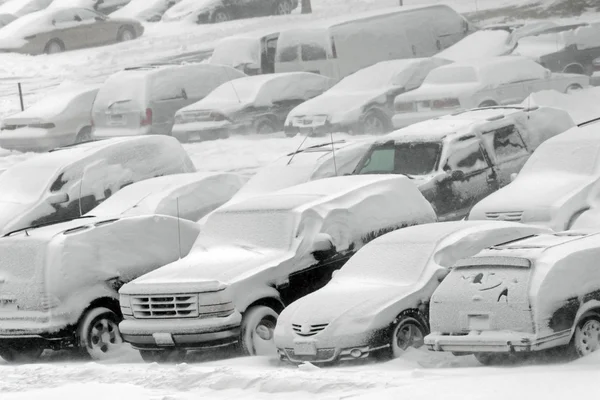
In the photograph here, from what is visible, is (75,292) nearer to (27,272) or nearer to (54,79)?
(27,272)

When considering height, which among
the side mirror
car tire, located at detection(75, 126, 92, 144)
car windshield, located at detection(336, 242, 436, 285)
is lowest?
car tire, located at detection(75, 126, 92, 144)

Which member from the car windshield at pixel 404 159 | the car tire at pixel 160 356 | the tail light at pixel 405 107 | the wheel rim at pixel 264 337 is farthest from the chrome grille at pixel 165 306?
the tail light at pixel 405 107

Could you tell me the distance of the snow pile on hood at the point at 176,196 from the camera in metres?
16.7

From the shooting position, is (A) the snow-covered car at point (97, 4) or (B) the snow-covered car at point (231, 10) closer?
(B) the snow-covered car at point (231, 10)

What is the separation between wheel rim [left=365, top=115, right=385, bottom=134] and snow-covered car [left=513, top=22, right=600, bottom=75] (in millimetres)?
4189

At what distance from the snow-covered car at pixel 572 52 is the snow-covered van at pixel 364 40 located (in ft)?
8.68

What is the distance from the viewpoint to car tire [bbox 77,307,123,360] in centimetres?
1357

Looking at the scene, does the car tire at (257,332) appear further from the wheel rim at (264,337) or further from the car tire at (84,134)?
the car tire at (84,134)

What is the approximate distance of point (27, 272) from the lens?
1379 cm

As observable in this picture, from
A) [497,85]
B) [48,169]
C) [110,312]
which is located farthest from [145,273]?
[497,85]

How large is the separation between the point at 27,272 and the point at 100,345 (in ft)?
3.64

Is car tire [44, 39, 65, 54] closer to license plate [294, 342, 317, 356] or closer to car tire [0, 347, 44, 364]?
car tire [0, 347, 44, 364]

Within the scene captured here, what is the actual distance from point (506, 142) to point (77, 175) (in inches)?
240

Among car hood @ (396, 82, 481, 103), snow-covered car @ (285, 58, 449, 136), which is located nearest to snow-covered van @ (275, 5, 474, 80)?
snow-covered car @ (285, 58, 449, 136)
